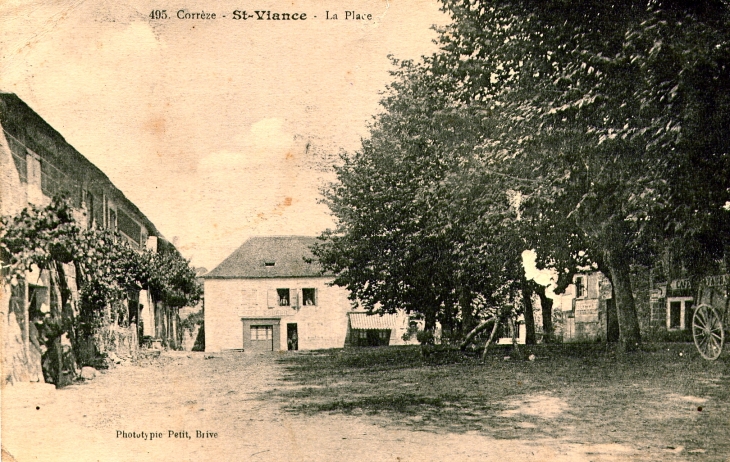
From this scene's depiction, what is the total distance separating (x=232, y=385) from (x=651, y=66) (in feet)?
22.3

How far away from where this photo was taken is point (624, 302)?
10.9 meters

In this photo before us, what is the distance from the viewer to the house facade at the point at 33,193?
7.19m

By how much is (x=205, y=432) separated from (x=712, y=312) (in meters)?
7.41

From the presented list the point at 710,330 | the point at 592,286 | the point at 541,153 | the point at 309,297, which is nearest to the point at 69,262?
the point at 309,297

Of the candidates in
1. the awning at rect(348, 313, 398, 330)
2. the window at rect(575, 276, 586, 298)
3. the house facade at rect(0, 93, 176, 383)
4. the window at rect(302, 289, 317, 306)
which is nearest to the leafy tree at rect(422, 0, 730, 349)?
the awning at rect(348, 313, 398, 330)

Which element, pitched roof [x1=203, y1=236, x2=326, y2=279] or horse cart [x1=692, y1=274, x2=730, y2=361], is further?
pitched roof [x1=203, y1=236, x2=326, y2=279]

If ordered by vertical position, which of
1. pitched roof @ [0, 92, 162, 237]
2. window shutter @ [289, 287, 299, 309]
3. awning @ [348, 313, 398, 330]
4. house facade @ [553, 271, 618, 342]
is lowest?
house facade @ [553, 271, 618, 342]

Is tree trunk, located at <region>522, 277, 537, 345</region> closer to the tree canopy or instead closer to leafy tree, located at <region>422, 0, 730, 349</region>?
the tree canopy

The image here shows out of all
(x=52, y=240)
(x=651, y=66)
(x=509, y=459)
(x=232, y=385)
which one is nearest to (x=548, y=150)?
(x=651, y=66)

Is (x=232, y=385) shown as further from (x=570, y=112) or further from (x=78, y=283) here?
(x=570, y=112)

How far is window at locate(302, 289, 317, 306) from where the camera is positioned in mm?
13431

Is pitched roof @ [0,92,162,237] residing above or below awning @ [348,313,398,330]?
above

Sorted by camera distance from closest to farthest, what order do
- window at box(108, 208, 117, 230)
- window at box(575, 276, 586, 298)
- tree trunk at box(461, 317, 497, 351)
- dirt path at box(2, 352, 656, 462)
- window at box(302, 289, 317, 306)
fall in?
1. dirt path at box(2, 352, 656, 462)
2. window at box(108, 208, 117, 230)
3. tree trunk at box(461, 317, 497, 351)
4. window at box(302, 289, 317, 306)
5. window at box(575, 276, 586, 298)

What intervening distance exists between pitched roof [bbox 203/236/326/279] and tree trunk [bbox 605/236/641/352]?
527 centimetres
